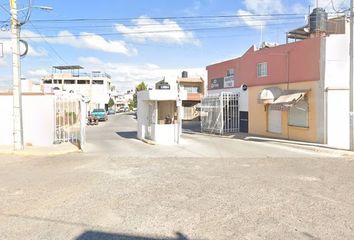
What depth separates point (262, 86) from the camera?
2533cm

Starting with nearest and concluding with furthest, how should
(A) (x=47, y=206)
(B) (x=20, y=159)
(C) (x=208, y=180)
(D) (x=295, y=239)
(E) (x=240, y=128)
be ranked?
1. (D) (x=295, y=239)
2. (A) (x=47, y=206)
3. (C) (x=208, y=180)
4. (B) (x=20, y=159)
5. (E) (x=240, y=128)

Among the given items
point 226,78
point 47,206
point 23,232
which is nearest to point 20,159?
point 47,206

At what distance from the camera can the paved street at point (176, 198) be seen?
19.8 ft

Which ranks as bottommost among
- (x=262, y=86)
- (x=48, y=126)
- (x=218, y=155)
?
(x=218, y=155)

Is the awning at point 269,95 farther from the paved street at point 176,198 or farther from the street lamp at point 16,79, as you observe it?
the street lamp at point 16,79

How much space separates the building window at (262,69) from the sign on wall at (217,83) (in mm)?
6258

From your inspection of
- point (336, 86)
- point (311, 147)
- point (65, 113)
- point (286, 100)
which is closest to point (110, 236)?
point (311, 147)

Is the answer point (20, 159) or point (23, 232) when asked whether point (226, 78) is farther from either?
point (23, 232)

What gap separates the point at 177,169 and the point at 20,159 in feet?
22.5

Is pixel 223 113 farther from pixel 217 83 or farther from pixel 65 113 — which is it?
pixel 65 113

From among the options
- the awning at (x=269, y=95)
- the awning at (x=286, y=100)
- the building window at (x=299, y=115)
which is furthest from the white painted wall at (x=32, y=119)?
the building window at (x=299, y=115)

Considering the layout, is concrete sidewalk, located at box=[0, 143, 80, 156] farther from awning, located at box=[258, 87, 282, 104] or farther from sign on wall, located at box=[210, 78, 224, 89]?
sign on wall, located at box=[210, 78, 224, 89]

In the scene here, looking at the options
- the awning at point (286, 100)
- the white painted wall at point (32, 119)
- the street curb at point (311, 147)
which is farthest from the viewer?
the awning at point (286, 100)

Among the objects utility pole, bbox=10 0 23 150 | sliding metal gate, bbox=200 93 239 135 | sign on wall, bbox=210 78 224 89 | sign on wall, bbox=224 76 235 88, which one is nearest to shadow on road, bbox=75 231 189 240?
utility pole, bbox=10 0 23 150
